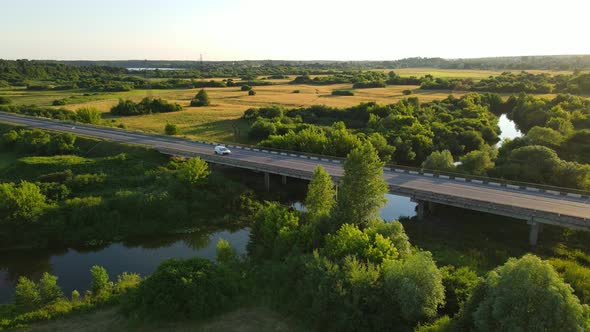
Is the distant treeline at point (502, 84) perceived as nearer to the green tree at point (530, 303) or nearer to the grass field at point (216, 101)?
the grass field at point (216, 101)

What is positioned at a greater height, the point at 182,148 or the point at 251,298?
the point at 182,148

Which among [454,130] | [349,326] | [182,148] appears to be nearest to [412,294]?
[349,326]

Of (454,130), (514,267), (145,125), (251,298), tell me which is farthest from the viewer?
(145,125)

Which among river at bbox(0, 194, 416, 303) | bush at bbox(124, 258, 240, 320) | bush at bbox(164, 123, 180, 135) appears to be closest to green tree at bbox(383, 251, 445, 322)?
bush at bbox(124, 258, 240, 320)

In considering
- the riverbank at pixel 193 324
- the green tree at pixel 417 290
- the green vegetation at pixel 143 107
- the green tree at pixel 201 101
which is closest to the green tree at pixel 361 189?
the green tree at pixel 417 290

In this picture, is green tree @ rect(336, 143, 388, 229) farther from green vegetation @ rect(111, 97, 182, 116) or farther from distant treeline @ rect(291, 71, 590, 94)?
distant treeline @ rect(291, 71, 590, 94)

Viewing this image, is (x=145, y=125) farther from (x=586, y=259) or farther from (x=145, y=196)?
(x=586, y=259)

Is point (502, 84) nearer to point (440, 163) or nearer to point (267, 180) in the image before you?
point (440, 163)
